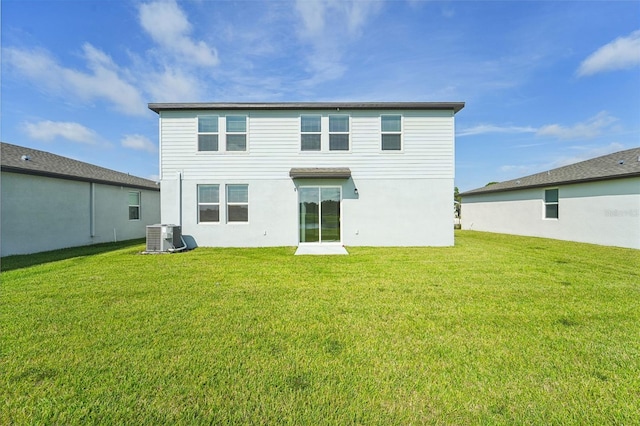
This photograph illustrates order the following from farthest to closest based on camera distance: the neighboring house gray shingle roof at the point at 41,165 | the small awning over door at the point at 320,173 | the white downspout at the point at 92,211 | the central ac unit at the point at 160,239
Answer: the white downspout at the point at 92,211 → the small awning over door at the point at 320,173 → the central ac unit at the point at 160,239 → the neighboring house gray shingle roof at the point at 41,165

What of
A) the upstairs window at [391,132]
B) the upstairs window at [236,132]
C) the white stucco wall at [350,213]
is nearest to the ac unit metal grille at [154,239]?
the white stucco wall at [350,213]

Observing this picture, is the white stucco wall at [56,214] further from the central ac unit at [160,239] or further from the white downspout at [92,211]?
the central ac unit at [160,239]

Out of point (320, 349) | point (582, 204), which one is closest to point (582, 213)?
point (582, 204)

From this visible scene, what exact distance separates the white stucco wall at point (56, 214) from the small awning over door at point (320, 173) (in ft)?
32.1

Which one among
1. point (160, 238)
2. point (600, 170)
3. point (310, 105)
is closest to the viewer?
point (160, 238)

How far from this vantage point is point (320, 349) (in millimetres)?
2992

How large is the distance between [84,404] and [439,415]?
2.88 meters

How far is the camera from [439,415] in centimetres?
205

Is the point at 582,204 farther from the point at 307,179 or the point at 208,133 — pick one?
the point at 208,133

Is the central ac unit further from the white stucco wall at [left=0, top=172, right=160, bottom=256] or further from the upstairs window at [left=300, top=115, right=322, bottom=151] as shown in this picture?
the upstairs window at [left=300, top=115, right=322, bottom=151]

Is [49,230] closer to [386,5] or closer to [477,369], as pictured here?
[477,369]

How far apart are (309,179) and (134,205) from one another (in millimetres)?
10964

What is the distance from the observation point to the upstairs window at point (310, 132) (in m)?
10.7

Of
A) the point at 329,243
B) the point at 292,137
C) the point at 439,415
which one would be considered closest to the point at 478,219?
the point at 329,243
